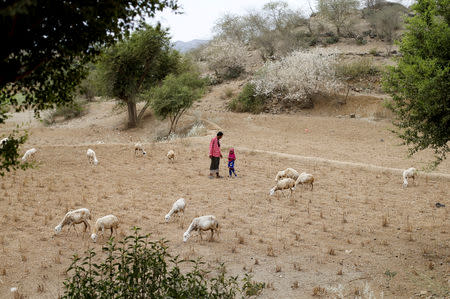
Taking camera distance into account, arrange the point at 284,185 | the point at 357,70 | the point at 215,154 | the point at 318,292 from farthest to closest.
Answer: the point at 357,70 < the point at 215,154 < the point at 284,185 < the point at 318,292

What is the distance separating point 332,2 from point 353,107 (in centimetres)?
2773

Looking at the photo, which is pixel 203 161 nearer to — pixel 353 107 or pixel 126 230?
pixel 126 230

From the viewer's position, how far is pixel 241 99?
115ft

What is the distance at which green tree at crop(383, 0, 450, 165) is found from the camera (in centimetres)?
704

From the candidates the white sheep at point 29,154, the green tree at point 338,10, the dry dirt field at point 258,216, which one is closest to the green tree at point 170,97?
the dry dirt field at point 258,216

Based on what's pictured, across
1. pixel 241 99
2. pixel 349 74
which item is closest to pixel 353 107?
pixel 349 74

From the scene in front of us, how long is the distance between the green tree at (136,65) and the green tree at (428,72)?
2194 cm

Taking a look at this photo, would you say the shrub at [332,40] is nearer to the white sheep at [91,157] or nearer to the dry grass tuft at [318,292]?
the white sheep at [91,157]

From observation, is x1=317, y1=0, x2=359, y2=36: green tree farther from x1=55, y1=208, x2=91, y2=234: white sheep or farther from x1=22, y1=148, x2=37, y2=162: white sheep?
x1=55, y1=208, x2=91, y2=234: white sheep

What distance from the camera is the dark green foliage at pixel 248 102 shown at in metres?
34.3

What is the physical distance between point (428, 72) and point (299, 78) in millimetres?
26232

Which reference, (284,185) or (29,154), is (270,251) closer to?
(284,185)

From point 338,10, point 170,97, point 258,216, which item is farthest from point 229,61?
point 258,216

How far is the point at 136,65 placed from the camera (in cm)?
2872
